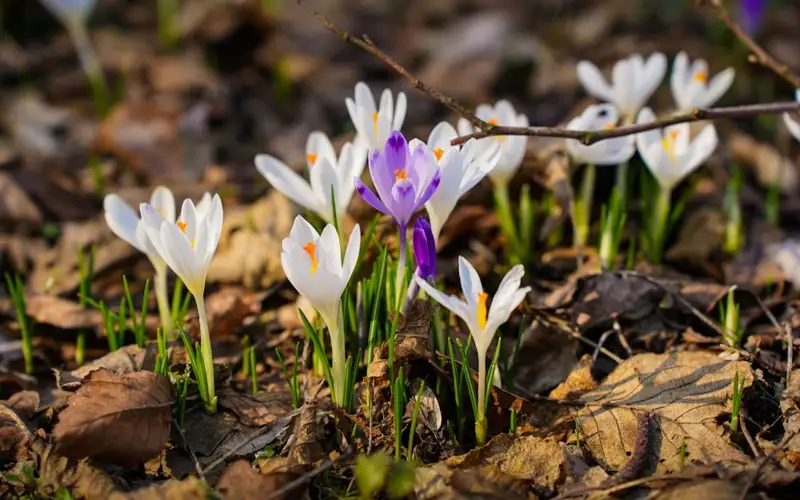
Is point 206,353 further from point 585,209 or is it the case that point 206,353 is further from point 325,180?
point 585,209

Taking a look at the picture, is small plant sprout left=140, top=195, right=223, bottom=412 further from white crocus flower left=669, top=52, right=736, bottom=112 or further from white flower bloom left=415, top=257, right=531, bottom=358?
white crocus flower left=669, top=52, right=736, bottom=112

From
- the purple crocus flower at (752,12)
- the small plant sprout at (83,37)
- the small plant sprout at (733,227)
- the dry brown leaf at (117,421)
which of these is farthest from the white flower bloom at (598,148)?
the small plant sprout at (83,37)

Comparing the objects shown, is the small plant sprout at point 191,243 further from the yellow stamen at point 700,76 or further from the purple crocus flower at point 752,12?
the purple crocus flower at point 752,12

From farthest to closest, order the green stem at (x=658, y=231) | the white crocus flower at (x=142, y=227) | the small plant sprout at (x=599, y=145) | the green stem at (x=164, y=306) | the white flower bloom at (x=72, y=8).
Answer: the white flower bloom at (x=72, y=8) → the green stem at (x=658, y=231) → the small plant sprout at (x=599, y=145) → the green stem at (x=164, y=306) → the white crocus flower at (x=142, y=227)

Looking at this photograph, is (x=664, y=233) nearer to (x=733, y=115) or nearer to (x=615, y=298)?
(x=615, y=298)

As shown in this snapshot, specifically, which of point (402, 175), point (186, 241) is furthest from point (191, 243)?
point (402, 175)

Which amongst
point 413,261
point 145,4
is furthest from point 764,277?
point 145,4
